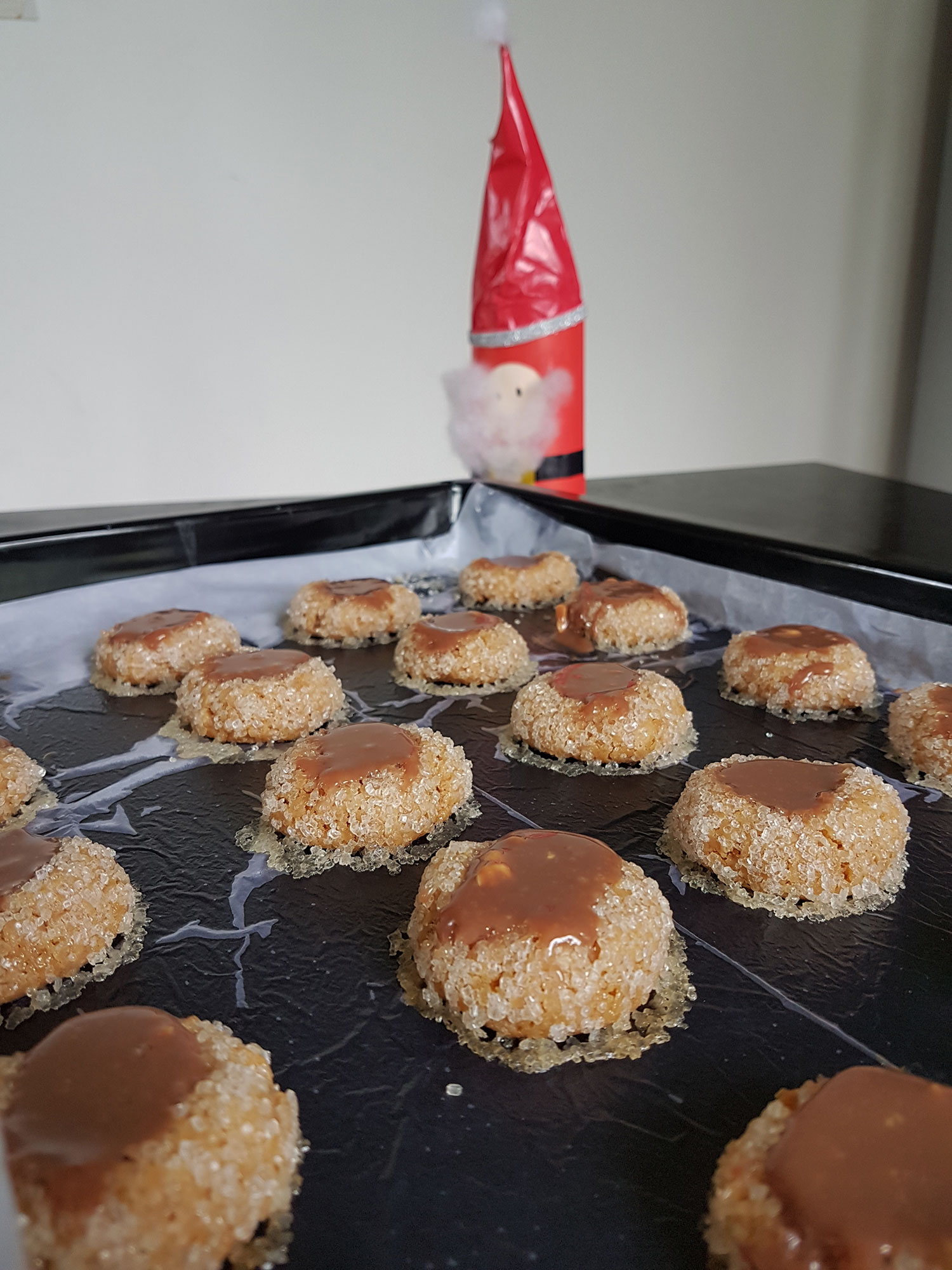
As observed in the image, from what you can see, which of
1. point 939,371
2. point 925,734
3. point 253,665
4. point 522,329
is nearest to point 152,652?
point 253,665

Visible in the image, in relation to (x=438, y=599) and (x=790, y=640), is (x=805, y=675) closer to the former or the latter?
(x=790, y=640)

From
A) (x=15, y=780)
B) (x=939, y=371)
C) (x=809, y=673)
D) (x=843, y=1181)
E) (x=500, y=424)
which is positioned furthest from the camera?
(x=939, y=371)

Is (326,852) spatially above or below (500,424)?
below

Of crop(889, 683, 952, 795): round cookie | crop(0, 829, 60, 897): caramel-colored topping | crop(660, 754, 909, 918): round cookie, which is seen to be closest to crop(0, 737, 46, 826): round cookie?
crop(0, 829, 60, 897): caramel-colored topping

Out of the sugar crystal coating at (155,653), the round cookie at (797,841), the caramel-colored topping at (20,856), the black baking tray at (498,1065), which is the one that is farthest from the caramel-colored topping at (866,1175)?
the sugar crystal coating at (155,653)

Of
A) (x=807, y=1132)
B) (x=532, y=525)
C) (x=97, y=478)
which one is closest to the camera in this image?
(x=807, y=1132)

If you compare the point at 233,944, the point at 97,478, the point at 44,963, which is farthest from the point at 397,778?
the point at 97,478

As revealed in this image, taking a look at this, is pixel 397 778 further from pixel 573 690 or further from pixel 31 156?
pixel 31 156

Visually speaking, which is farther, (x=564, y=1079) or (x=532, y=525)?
(x=532, y=525)
